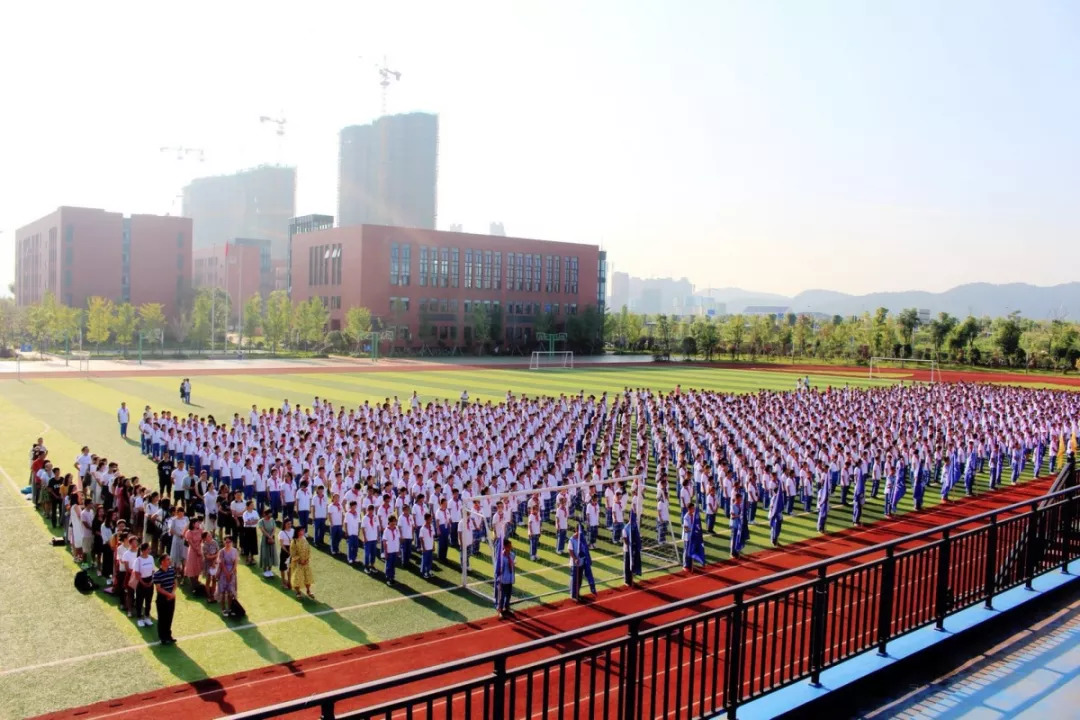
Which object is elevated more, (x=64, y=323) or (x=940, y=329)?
(x=940, y=329)

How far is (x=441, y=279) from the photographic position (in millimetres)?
81750

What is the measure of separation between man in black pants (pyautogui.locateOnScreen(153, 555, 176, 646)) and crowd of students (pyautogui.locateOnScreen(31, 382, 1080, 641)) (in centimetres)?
3

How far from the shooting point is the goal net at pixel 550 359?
66.8 meters

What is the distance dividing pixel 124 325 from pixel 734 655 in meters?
73.7

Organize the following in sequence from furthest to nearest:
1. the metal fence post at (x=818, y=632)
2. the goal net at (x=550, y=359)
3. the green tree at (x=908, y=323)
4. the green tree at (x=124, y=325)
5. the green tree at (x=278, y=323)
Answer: the green tree at (x=908, y=323)
the green tree at (x=278, y=323)
the green tree at (x=124, y=325)
the goal net at (x=550, y=359)
the metal fence post at (x=818, y=632)

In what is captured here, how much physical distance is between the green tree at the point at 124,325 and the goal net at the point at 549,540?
61.9 m

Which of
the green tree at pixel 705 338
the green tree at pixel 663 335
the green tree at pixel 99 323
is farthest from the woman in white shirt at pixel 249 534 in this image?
the green tree at pixel 663 335

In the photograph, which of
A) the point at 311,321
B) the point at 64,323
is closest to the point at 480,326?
the point at 311,321

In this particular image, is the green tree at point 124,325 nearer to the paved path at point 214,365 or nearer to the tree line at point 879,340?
the paved path at point 214,365

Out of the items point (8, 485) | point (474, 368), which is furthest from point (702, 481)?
point (474, 368)

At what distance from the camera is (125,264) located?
86.6 metres

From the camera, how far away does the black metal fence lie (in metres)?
4.00

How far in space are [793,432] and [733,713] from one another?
1953cm

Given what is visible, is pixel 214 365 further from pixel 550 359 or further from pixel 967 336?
pixel 967 336
